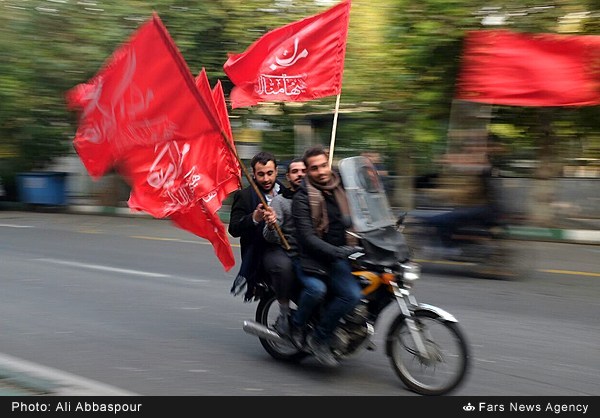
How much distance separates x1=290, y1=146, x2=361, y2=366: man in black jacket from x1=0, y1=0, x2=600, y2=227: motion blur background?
8.37 metres

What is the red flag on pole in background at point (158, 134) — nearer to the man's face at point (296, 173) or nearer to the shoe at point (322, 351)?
the man's face at point (296, 173)

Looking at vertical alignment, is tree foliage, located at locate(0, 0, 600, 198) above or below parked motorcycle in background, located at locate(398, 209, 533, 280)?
above

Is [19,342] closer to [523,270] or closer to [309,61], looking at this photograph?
[309,61]

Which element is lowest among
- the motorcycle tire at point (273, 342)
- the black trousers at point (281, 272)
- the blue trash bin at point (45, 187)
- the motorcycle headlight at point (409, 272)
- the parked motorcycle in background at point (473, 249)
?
the blue trash bin at point (45, 187)

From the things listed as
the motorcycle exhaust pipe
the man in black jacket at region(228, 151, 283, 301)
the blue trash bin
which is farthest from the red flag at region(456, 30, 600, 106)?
the blue trash bin

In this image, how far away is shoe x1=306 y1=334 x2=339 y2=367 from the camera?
5.74 meters

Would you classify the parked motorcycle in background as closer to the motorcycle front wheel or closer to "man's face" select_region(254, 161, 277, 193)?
"man's face" select_region(254, 161, 277, 193)

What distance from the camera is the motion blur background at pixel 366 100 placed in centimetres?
1523

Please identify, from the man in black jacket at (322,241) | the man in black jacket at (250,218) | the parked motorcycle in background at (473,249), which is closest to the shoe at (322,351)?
the man in black jacket at (322,241)

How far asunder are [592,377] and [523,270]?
5407 mm

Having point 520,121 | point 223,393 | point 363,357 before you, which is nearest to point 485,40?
point 520,121

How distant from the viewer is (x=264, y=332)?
6.32 meters

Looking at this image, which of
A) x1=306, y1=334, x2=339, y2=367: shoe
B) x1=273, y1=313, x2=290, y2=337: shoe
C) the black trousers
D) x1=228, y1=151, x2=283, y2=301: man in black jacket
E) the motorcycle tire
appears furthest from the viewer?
the motorcycle tire

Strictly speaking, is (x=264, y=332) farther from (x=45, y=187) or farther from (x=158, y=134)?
(x=45, y=187)
